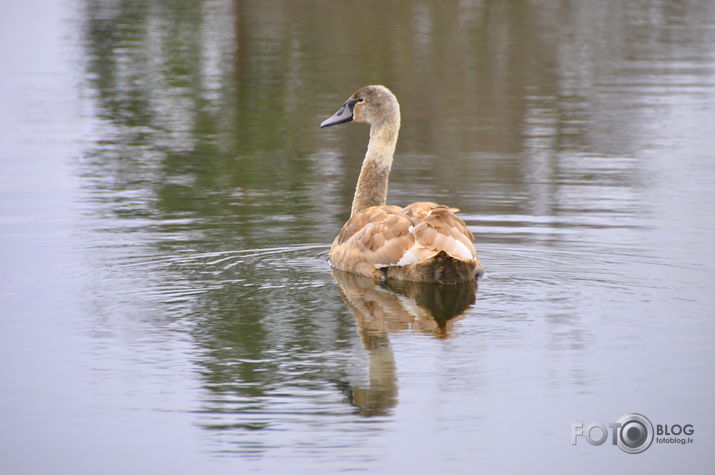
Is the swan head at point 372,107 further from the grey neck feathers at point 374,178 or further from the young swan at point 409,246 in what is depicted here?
the young swan at point 409,246

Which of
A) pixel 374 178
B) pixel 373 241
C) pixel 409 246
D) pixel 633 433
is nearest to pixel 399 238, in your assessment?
pixel 409 246

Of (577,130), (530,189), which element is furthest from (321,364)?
(577,130)

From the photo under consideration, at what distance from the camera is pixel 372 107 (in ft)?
39.7

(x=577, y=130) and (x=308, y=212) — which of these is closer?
(x=308, y=212)

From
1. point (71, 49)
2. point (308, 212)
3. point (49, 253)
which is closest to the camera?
point (49, 253)

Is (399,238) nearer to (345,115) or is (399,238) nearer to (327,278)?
(327,278)

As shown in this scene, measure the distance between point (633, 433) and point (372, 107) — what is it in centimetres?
619

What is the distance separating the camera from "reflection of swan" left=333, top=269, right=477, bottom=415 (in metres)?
7.08

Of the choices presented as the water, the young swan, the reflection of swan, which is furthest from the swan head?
the reflection of swan

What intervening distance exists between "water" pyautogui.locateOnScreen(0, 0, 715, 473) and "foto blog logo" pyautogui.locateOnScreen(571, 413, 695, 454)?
6cm

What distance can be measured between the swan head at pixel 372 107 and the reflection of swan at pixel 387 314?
2.15m

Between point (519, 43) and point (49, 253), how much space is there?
70.4ft

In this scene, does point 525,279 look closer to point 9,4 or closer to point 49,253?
point 49,253

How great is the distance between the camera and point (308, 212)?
504 inches
